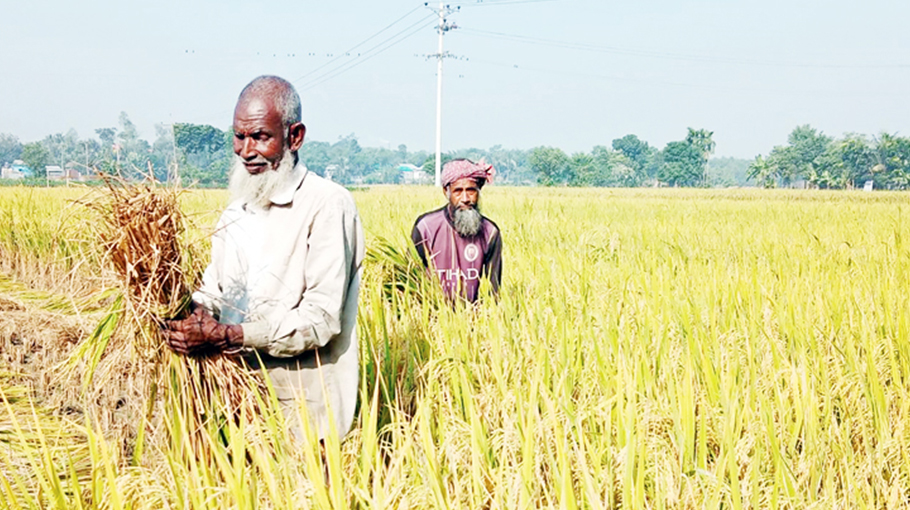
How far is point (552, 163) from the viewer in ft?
290

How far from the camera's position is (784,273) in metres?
4.66

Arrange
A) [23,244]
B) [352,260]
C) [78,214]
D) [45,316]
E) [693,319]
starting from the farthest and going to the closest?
[23,244] → [45,316] → [693,319] → [352,260] → [78,214]

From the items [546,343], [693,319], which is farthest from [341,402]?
[693,319]

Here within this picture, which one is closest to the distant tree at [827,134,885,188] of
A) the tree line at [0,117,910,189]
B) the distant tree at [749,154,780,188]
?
the tree line at [0,117,910,189]

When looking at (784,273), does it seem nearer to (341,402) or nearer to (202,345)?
(341,402)

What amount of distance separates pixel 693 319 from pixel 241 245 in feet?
6.50

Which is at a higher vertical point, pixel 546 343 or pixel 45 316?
pixel 546 343

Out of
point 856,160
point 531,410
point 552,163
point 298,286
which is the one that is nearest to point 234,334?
point 298,286

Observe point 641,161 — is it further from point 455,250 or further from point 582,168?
point 455,250

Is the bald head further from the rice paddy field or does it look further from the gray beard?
the gray beard

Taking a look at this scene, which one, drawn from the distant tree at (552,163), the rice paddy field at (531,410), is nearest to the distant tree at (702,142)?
the distant tree at (552,163)

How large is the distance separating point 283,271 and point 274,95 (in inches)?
16.4

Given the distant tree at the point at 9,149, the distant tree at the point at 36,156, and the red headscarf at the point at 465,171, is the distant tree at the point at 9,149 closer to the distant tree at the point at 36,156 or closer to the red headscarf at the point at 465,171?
the distant tree at the point at 36,156

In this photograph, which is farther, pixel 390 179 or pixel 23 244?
pixel 390 179
